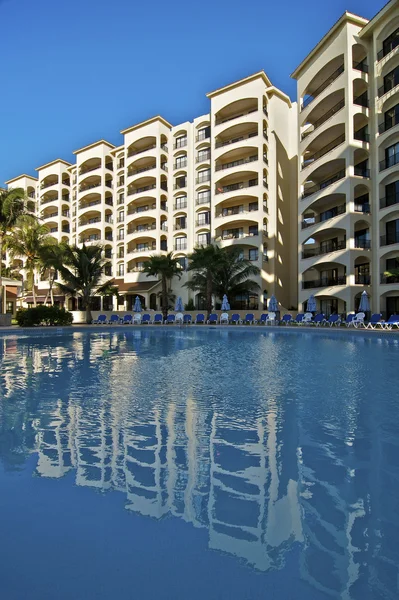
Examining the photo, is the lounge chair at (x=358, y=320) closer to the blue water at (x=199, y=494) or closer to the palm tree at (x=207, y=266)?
the palm tree at (x=207, y=266)

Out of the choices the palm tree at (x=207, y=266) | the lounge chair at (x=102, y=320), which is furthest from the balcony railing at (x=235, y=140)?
the lounge chair at (x=102, y=320)

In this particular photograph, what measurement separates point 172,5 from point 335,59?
2283 cm

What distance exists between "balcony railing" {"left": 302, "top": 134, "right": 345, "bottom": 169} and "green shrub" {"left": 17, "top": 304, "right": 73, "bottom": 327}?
79.3 feet

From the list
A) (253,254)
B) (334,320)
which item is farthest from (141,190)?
(334,320)

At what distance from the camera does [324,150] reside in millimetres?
32906

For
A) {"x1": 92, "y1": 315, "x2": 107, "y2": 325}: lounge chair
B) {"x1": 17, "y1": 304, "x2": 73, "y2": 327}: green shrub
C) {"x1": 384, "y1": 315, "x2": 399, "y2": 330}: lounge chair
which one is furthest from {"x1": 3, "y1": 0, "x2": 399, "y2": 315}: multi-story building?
{"x1": 17, "y1": 304, "x2": 73, "y2": 327}: green shrub

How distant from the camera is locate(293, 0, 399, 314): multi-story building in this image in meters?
25.9

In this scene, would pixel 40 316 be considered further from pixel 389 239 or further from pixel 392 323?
pixel 389 239

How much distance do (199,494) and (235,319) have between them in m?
26.1

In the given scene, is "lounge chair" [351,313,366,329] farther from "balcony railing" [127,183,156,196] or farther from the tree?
"balcony railing" [127,183,156,196]

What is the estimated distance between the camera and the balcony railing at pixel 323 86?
2945cm

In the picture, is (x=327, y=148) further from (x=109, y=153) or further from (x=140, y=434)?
(x=140, y=434)

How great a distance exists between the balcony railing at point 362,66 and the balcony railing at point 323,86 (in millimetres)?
951

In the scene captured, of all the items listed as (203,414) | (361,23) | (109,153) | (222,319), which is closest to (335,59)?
(361,23)
